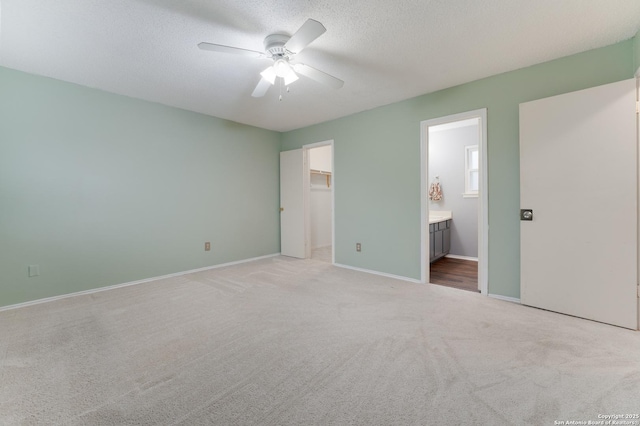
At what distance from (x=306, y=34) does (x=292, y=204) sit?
3613mm

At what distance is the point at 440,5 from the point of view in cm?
189

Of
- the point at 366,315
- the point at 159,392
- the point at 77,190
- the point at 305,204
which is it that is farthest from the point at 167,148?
the point at 366,315

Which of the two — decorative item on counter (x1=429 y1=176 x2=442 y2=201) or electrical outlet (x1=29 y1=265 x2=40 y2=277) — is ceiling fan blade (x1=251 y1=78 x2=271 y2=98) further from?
decorative item on counter (x1=429 y1=176 x2=442 y2=201)

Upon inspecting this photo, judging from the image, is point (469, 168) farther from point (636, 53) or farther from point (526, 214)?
point (636, 53)

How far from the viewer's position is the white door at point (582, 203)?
2.23 m

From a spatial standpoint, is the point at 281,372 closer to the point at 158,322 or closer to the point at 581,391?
the point at 158,322

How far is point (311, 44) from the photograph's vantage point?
92.5 inches

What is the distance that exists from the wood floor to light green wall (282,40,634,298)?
44 cm

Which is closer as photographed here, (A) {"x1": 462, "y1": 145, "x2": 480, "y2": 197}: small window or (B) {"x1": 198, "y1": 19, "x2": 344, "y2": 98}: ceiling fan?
(B) {"x1": 198, "y1": 19, "x2": 344, "y2": 98}: ceiling fan

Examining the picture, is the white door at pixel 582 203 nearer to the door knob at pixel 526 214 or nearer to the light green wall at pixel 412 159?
the door knob at pixel 526 214

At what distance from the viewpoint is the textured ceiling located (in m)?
1.91

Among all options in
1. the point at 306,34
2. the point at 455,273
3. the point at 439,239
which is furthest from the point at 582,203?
the point at 306,34

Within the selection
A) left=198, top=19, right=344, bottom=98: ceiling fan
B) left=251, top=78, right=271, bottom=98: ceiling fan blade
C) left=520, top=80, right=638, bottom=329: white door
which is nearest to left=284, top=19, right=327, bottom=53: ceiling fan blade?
left=198, top=19, right=344, bottom=98: ceiling fan

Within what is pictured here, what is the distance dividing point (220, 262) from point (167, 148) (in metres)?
1.98
